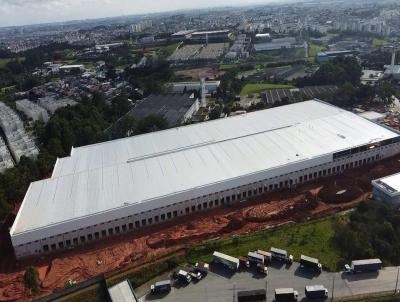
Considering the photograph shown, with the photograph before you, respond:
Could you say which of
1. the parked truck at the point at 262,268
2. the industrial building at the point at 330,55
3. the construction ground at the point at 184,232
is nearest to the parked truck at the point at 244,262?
the parked truck at the point at 262,268

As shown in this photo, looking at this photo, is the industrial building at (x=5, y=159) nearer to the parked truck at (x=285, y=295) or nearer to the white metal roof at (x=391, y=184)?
the parked truck at (x=285, y=295)

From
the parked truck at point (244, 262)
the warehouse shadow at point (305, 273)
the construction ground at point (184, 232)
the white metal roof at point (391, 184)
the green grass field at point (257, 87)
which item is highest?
the white metal roof at point (391, 184)

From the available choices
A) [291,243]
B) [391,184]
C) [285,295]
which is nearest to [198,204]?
[291,243]

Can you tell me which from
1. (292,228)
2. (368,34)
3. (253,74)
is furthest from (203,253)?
(368,34)

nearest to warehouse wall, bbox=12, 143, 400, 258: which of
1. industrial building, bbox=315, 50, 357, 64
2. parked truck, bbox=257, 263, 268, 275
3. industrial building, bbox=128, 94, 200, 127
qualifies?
parked truck, bbox=257, 263, 268, 275

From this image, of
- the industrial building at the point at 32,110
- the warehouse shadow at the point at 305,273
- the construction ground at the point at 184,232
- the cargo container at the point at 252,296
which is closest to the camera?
the cargo container at the point at 252,296

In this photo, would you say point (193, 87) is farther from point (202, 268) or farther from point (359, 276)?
point (359, 276)

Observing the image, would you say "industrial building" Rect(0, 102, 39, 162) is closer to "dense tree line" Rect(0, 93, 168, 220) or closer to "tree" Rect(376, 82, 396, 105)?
"dense tree line" Rect(0, 93, 168, 220)
